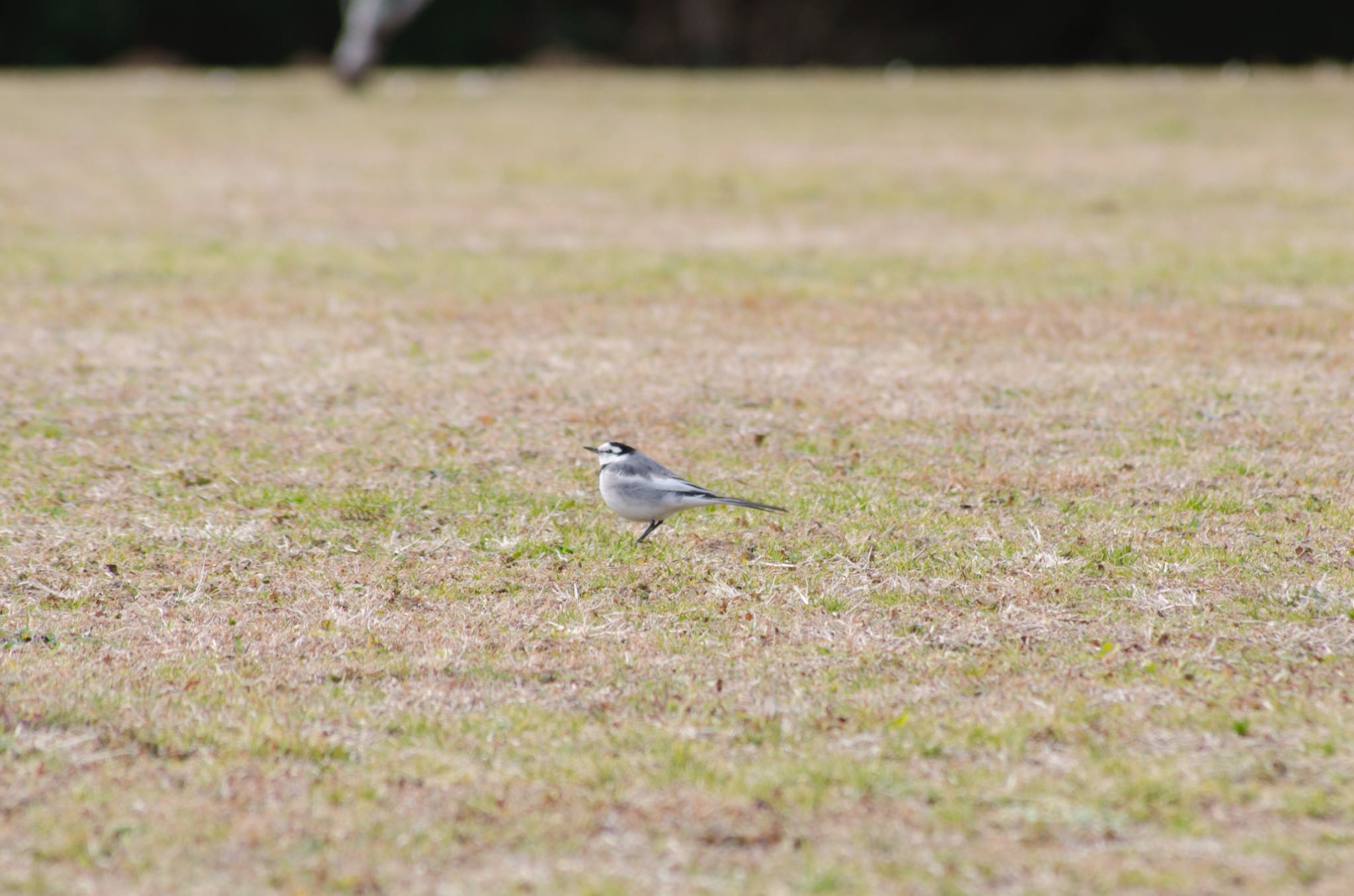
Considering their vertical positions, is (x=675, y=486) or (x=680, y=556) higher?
(x=675, y=486)

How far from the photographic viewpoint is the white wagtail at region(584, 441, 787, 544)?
578 centimetres

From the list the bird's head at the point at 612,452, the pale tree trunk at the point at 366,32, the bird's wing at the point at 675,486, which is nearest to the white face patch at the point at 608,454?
the bird's head at the point at 612,452

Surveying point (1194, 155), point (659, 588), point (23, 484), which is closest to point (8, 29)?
point (1194, 155)

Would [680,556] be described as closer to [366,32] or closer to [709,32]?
[366,32]

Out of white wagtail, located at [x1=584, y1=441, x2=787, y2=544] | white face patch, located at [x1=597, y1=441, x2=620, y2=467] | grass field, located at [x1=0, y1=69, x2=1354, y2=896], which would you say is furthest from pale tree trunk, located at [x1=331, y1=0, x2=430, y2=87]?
white wagtail, located at [x1=584, y1=441, x2=787, y2=544]

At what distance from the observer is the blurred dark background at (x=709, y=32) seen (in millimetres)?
31641

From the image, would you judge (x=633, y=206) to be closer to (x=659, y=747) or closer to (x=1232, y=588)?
(x=1232, y=588)

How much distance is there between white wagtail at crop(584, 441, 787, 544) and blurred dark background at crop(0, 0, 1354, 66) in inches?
1035

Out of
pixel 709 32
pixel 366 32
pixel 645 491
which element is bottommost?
pixel 645 491

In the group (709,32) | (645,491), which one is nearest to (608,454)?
(645,491)

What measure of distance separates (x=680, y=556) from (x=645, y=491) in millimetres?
363

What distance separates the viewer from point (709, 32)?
32.1 meters

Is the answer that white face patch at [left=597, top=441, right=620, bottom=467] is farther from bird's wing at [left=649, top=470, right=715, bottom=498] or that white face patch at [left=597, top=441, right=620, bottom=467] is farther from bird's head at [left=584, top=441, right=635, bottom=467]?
bird's wing at [left=649, top=470, right=715, bottom=498]

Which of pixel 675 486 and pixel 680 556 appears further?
pixel 680 556
